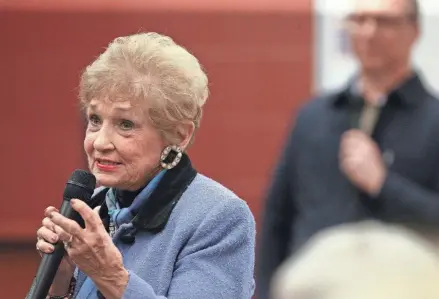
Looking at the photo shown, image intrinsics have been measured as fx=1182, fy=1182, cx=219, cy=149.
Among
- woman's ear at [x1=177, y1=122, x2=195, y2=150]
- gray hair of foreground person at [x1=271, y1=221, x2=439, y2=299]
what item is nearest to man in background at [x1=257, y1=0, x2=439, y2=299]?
woman's ear at [x1=177, y1=122, x2=195, y2=150]

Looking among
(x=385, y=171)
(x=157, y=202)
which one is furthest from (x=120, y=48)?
(x=385, y=171)

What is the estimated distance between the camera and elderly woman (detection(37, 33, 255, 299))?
241cm

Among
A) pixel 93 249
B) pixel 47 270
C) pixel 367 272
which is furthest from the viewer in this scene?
pixel 47 270

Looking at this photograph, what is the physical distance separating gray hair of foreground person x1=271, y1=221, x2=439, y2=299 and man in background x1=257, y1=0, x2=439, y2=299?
7.86ft

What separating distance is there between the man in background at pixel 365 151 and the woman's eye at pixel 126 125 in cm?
125

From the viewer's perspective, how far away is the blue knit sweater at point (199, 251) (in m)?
2.38

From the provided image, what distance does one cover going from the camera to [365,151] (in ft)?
12.1

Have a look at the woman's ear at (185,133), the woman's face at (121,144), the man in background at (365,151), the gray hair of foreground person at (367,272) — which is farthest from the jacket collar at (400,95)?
the gray hair of foreground person at (367,272)

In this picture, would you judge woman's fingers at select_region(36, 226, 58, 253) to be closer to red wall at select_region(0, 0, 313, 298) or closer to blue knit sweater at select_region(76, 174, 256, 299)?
blue knit sweater at select_region(76, 174, 256, 299)

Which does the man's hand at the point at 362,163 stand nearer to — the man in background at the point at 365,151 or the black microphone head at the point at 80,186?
the man in background at the point at 365,151

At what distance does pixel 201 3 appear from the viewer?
7.39 m

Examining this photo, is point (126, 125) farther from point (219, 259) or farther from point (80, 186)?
point (219, 259)

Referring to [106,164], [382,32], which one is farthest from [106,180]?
[382,32]

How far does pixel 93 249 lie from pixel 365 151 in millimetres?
1639
